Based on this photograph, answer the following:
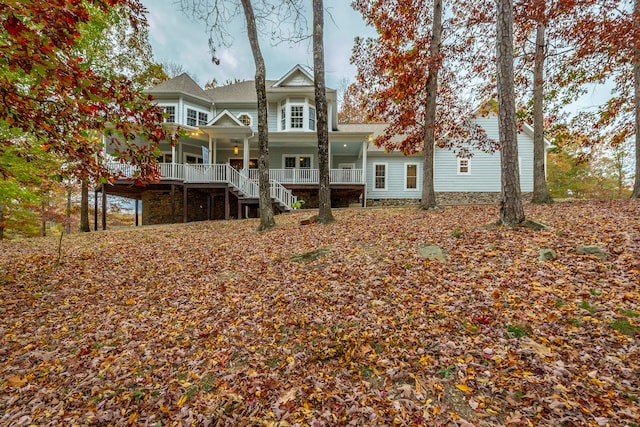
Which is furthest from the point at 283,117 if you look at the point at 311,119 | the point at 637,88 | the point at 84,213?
the point at 637,88

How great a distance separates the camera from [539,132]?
9.61 m

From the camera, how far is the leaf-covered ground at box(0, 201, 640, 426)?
7.83 ft

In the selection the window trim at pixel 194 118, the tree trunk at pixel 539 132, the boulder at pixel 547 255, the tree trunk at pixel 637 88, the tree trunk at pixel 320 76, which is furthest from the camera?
the window trim at pixel 194 118

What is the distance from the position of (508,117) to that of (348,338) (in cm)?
566

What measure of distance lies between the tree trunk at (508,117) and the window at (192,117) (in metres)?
15.9

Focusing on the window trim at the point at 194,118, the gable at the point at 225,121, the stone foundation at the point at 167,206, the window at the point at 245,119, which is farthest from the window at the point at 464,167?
the window trim at the point at 194,118

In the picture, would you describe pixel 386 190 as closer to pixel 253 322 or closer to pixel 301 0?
pixel 301 0

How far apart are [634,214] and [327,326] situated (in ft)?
24.6

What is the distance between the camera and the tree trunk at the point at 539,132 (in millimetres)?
9422

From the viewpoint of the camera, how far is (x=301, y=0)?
32.7 feet

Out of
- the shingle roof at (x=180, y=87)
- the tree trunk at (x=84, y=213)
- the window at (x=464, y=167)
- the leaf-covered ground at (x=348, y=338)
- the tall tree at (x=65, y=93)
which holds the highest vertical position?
the shingle roof at (x=180, y=87)

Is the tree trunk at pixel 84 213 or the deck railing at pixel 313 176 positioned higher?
the deck railing at pixel 313 176

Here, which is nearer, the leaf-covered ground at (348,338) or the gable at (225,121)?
the leaf-covered ground at (348,338)

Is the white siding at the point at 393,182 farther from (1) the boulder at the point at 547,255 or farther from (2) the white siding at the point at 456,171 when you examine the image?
(1) the boulder at the point at 547,255
